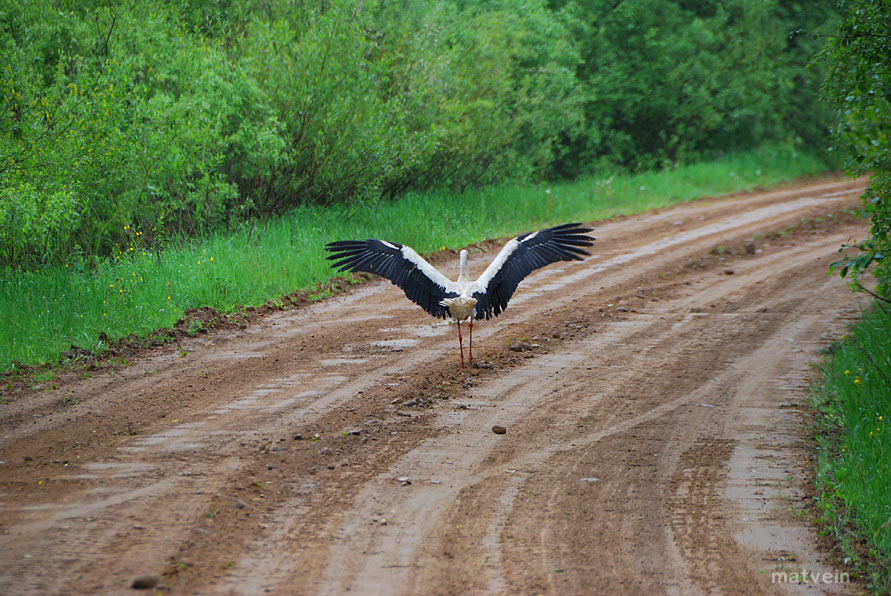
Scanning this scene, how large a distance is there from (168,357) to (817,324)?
732 centimetres

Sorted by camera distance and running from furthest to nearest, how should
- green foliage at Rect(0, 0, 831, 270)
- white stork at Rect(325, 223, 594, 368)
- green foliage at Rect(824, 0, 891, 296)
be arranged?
green foliage at Rect(0, 0, 831, 270)
white stork at Rect(325, 223, 594, 368)
green foliage at Rect(824, 0, 891, 296)

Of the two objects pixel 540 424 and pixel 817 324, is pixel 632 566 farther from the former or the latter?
pixel 817 324

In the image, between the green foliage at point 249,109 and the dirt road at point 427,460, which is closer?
the dirt road at point 427,460

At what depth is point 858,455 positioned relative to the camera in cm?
577

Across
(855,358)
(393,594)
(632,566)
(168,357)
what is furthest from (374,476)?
(855,358)

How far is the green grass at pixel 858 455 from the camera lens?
4636 millimetres

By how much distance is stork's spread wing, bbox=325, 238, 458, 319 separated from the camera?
8.24 meters

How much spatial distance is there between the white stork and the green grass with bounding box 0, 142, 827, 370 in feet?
8.17

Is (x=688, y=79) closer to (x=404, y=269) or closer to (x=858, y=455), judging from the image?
(x=404, y=269)

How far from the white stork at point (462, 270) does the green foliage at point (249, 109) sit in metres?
3.05

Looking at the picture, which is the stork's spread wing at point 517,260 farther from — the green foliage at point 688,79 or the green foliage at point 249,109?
the green foliage at point 688,79

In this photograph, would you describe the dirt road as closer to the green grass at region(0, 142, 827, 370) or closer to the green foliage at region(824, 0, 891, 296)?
the green grass at region(0, 142, 827, 370)

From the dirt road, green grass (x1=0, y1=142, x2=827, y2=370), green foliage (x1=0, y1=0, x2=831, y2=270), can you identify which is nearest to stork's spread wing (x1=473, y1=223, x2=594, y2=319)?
the dirt road

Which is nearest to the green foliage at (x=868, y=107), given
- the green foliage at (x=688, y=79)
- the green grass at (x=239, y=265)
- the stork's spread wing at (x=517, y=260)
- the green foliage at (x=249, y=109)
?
the green foliage at (x=249, y=109)
